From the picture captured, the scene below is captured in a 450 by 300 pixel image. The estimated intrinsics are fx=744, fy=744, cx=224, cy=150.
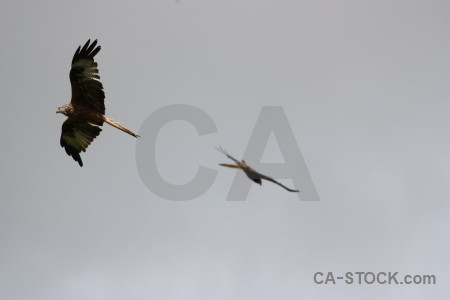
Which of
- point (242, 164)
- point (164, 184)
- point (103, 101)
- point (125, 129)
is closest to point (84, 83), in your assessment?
point (103, 101)

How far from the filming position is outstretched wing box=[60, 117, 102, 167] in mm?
18141

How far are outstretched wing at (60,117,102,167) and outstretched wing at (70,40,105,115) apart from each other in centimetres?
79

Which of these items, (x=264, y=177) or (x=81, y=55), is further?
(x=81, y=55)

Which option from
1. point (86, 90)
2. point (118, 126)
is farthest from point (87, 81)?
point (118, 126)

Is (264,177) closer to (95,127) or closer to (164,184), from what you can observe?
(95,127)

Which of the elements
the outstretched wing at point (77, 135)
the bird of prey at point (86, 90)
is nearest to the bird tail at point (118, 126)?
the bird of prey at point (86, 90)

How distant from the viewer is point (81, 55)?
17406mm

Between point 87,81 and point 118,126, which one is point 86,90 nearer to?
point 87,81

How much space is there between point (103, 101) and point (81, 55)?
1.20 m

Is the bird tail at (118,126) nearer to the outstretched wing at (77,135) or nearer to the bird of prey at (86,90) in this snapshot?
the bird of prey at (86,90)

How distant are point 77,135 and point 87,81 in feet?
5.58

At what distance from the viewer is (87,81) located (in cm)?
1733

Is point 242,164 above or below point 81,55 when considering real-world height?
below

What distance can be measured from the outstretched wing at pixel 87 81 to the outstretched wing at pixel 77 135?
2.60ft
